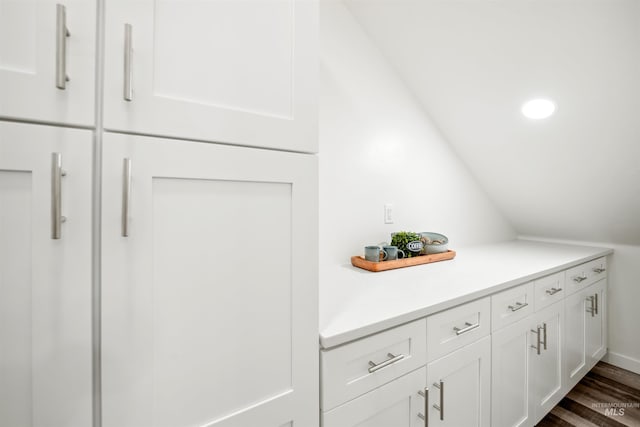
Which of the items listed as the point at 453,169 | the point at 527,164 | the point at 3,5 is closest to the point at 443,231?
the point at 453,169

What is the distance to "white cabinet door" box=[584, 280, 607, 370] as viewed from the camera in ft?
6.75

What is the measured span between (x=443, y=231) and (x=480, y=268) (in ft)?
1.89

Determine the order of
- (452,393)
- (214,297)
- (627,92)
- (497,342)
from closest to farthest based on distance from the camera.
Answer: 1. (214,297)
2. (452,393)
3. (497,342)
4. (627,92)

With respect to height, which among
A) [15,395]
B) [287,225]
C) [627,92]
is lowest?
[15,395]

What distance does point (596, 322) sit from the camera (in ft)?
7.10

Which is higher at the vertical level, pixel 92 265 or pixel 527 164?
pixel 527 164

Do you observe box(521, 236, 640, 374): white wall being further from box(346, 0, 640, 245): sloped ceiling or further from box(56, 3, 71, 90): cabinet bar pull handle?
box(56, 3, 71, 90): cabinet bar pull handle

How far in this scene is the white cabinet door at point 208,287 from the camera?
58 centimetres

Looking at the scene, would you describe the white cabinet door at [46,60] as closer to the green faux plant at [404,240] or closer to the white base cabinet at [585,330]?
the green faux plant at [404,240]

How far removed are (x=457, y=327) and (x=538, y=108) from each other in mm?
1386

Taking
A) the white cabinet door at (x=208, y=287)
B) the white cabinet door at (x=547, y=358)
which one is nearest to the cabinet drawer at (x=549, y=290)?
the white cabinet door at (x=547, y=358)

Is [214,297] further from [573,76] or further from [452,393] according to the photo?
[573,76]

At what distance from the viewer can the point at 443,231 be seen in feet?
7.07

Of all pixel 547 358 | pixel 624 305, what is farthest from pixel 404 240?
pixel 624 305
